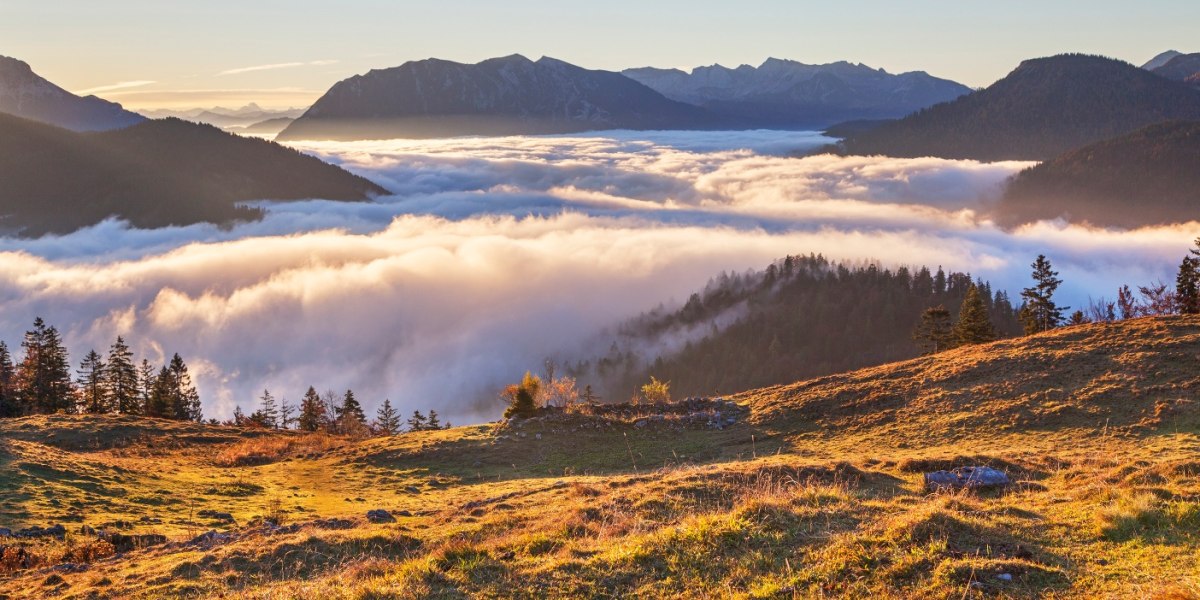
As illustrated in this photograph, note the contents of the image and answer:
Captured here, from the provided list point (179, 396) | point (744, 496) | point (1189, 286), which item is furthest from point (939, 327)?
point (179, 396)

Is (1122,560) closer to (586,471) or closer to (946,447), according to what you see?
(946,447)

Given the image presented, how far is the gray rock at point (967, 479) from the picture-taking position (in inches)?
650

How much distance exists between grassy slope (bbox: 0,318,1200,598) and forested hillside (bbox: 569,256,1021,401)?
107 meters

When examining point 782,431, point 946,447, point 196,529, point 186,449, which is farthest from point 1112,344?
point 186,449

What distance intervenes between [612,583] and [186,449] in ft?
139

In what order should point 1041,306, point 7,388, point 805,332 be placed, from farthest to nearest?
point 805,332
point 7,388
point 1041,306

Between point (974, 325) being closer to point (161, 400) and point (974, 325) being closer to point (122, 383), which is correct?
point (161, 400)

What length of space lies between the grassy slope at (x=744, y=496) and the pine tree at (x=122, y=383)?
1270 inches

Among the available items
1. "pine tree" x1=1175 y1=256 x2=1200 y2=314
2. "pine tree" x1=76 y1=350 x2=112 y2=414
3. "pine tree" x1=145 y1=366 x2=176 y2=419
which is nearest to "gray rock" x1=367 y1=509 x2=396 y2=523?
"pine tree" x1=1175 y1=256 x2=1200 y2=314

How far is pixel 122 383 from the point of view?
74.4m

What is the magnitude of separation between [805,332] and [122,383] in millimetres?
134782

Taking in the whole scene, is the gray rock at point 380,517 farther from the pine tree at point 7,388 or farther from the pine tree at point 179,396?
the pine tree at point 7,388

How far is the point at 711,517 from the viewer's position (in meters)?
12.2

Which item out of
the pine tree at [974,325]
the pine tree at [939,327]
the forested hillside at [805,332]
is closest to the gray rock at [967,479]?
the pine tree at [974,325]
